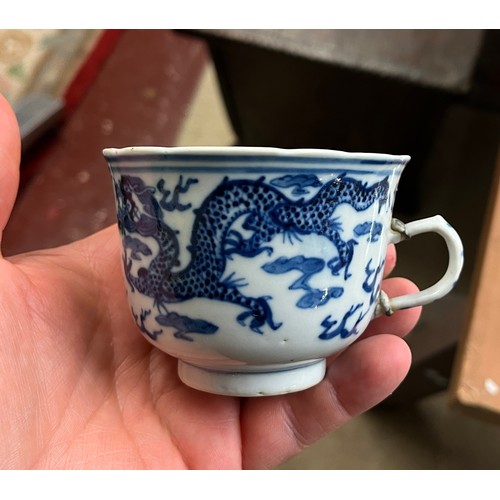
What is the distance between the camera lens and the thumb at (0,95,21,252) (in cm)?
61

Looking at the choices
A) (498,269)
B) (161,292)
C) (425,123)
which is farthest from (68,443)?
(425,123)

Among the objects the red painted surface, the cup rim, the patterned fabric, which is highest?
the cup rim

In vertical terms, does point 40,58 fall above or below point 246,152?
below

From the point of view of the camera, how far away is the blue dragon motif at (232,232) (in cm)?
50

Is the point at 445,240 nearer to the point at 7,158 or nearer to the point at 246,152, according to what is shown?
the point at 246,152

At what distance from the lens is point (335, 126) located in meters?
1.21

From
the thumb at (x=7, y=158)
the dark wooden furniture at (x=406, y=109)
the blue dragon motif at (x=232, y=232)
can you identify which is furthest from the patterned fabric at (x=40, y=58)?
the blue dragon motif at (x=232, y=232)

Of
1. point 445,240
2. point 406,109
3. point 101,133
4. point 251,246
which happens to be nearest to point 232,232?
point 251,246

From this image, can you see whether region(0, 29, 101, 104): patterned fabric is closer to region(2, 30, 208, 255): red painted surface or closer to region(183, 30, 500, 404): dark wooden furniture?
region(2, 30, 208, 255): red painted surface

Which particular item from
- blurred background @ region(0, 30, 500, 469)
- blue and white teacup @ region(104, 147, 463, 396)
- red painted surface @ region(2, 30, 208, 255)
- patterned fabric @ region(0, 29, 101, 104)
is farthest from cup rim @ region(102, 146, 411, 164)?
patterned fabric @ region(0, 29, 101, 104)

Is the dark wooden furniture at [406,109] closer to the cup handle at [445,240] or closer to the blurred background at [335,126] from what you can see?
the blurred background at [335,126]

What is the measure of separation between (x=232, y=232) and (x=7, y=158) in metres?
0.28

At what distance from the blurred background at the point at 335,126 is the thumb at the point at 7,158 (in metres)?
0.57

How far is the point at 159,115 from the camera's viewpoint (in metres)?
1.36
